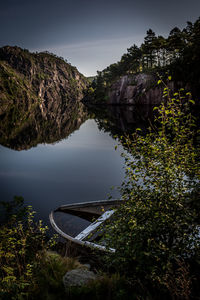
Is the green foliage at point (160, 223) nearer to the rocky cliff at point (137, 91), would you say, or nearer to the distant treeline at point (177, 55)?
the distant treeline at point (177, 55)

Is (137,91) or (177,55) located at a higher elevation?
(177,55)

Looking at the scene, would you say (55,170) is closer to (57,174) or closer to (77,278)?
(57,174)

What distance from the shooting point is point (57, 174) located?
634 inches

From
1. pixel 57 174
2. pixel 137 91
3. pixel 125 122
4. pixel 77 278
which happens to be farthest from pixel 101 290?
pixel 137 91

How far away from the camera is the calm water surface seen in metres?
12.0

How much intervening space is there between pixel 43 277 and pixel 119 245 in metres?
2.10

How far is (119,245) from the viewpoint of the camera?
4055 mm

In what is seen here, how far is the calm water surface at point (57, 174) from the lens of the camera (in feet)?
39.3

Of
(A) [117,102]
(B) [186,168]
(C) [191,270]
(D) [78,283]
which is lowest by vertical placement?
(D) [78,283]

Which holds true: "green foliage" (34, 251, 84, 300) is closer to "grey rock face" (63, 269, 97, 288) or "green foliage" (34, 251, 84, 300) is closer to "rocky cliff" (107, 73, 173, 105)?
"grey rock face" (63, 269, 97, 288)

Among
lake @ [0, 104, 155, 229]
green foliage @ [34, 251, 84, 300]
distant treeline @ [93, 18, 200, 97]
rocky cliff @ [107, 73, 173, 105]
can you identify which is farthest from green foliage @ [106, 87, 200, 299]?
rocky cliff @ [107, 73, 173, 105]

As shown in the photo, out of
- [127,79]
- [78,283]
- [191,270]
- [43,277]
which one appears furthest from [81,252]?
[127,79]

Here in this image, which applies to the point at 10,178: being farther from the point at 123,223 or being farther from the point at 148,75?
the point at 148,75

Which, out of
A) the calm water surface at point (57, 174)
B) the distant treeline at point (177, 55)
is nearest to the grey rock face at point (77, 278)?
the calm water surface at point (57, 174)
